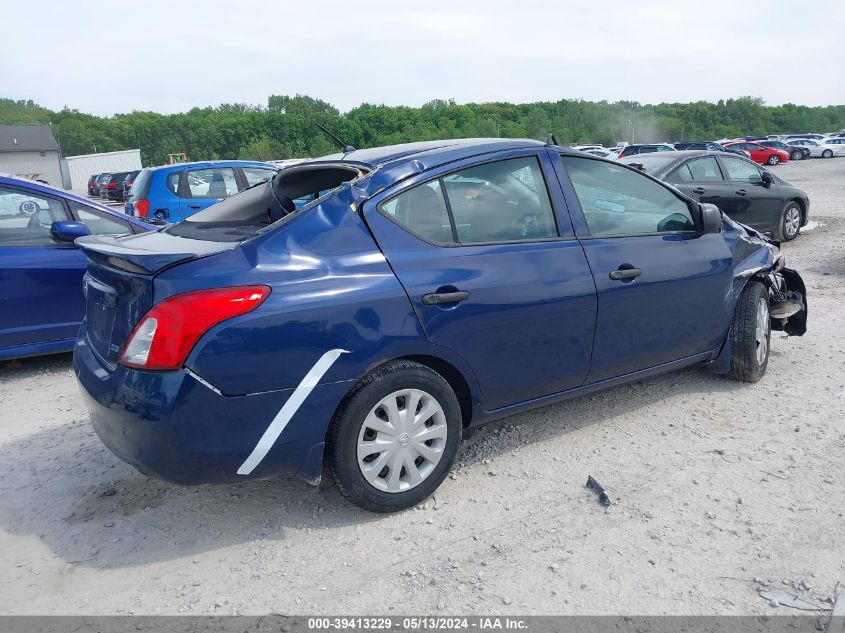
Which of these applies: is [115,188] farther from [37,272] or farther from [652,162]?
[37,272]

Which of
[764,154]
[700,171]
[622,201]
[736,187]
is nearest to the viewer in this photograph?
[622,201]

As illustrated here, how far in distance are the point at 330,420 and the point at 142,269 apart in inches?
39.4

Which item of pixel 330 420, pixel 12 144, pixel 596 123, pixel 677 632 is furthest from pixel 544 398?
pixel 596 123

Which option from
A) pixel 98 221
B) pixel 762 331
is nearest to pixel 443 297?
pixel 762 331

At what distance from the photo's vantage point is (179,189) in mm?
10961

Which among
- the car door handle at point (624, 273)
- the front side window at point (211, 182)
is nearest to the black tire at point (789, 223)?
the front side window at point (211, 182)

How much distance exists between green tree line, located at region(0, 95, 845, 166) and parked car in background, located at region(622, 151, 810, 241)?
7988cm

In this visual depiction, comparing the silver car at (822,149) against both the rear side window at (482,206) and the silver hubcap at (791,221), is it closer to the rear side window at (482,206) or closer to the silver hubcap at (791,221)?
the silver hubcap at (791,221)

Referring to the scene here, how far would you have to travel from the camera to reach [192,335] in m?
2.85

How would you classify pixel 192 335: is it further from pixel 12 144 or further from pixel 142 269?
pixel 12 144

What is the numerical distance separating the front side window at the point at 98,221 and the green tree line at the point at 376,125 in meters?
86.0

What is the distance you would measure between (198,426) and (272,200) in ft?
5.32

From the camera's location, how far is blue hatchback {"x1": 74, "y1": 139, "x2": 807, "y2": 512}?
2.92 meters

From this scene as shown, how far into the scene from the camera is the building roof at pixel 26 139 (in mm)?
77375
